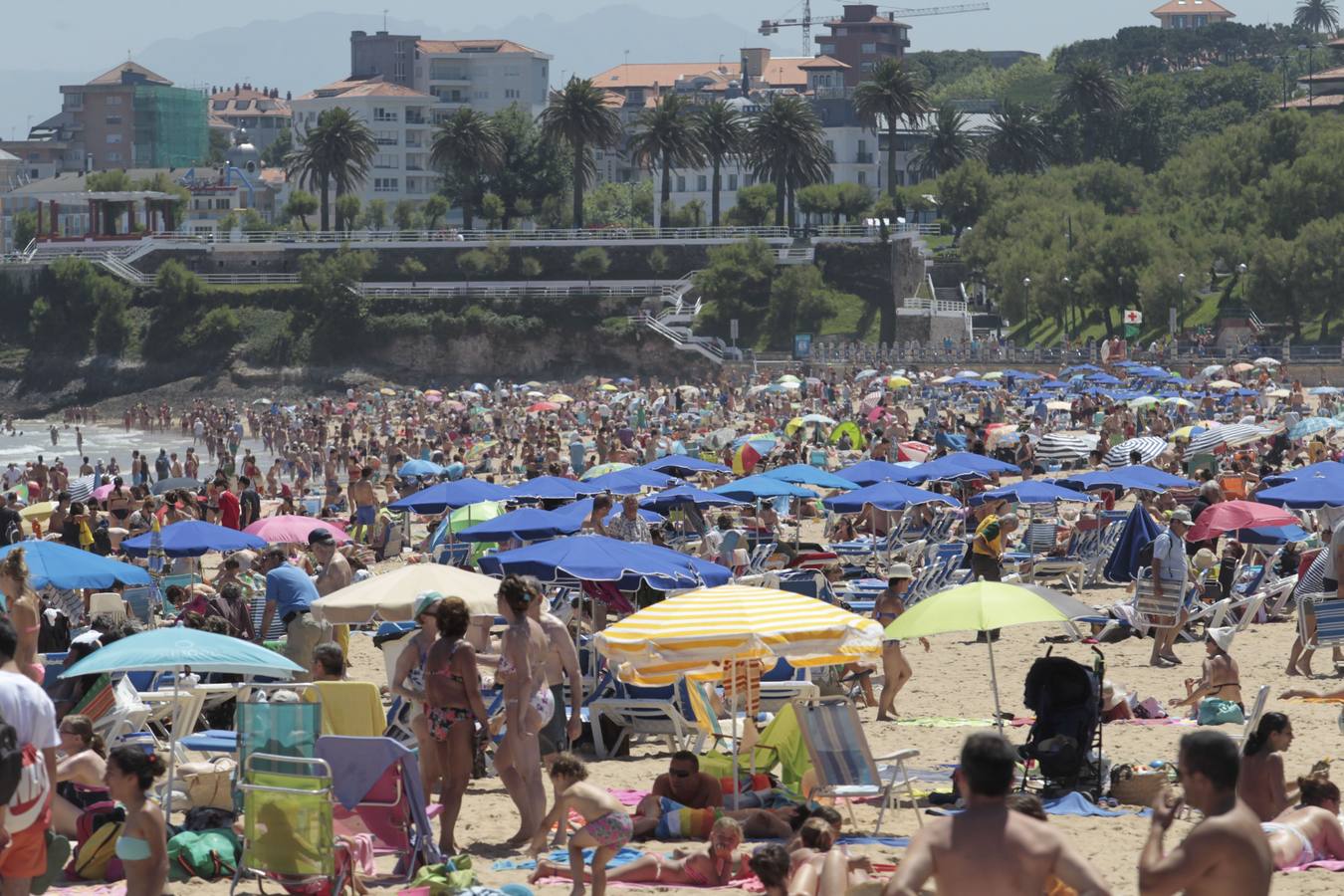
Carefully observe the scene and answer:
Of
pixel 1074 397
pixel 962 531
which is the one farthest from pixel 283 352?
pixel 962 531

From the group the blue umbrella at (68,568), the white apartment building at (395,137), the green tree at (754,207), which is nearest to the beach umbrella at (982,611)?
the blue umbrella at (68,568)

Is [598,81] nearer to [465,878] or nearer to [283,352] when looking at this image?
[283,352]

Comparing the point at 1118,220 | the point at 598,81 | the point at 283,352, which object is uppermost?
the point at 598,81

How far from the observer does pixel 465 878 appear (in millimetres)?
6773

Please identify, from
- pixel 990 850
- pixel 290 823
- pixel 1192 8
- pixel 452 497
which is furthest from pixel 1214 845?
pixel 1192 8

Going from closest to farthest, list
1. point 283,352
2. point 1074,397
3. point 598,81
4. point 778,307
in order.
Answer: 1. point 1074,397
2. point 778,307
3. point 283,352
4. point 598,81

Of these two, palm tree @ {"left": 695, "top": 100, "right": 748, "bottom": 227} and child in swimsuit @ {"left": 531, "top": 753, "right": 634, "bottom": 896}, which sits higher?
palm tree @ {"left": 695, "top": 100, "right": 748, "bottom": 227}

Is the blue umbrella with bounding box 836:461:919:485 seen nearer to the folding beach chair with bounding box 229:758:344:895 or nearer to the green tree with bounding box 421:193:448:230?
the folding beach chair with bounding box 229:758:344:895

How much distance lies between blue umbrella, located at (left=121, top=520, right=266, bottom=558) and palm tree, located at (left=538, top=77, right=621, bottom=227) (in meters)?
54.7

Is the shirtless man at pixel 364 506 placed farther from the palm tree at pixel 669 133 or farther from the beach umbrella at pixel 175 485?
the palm tree at pixel 669 133

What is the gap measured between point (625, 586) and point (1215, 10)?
419 feet

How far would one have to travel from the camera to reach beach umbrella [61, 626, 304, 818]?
304 inches

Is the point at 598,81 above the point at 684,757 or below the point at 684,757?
above

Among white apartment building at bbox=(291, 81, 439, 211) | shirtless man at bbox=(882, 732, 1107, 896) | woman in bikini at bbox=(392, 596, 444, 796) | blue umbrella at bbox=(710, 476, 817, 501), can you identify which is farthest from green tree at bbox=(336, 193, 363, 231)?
shirtless man at bbox=(882, 732, 1107, 896)
